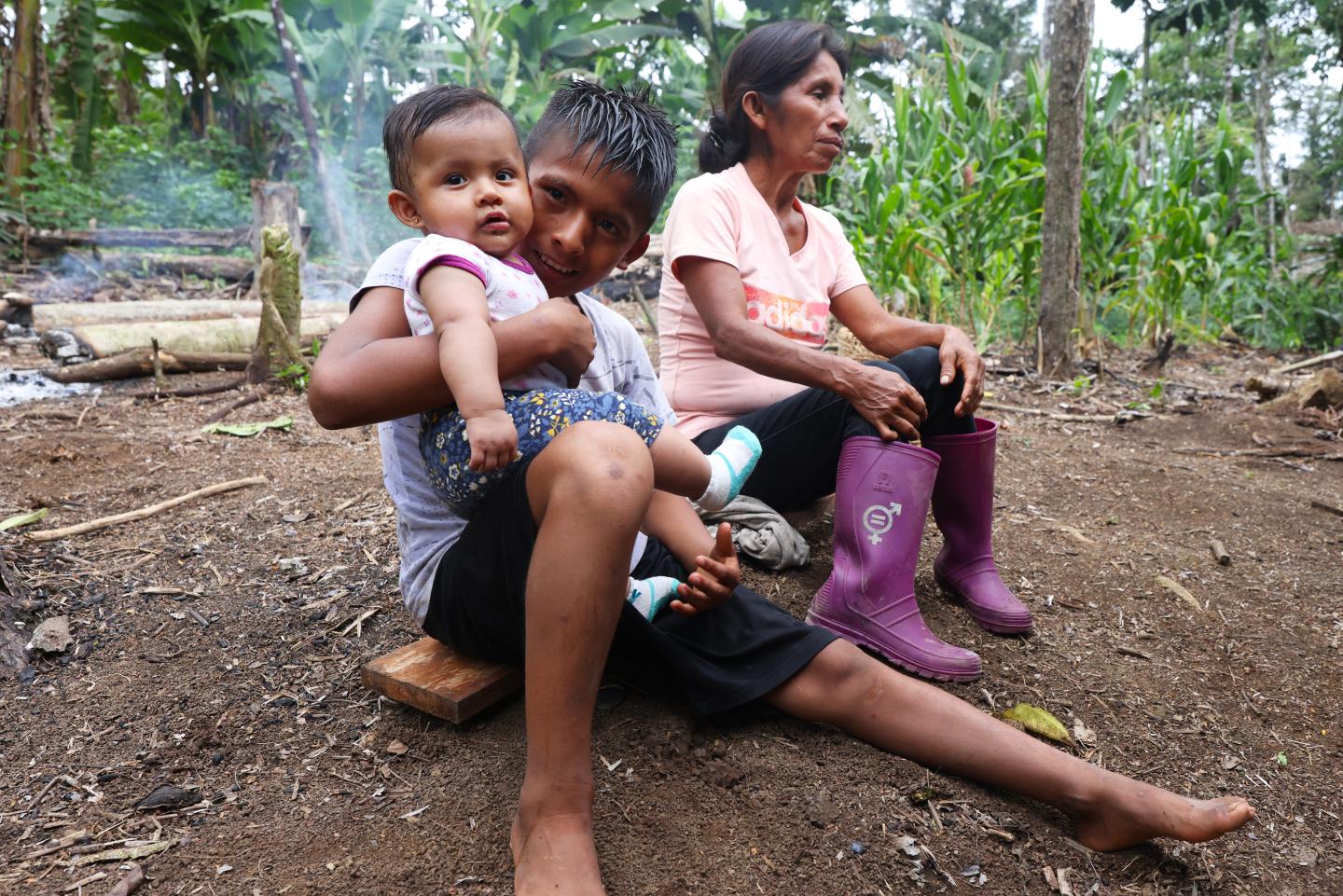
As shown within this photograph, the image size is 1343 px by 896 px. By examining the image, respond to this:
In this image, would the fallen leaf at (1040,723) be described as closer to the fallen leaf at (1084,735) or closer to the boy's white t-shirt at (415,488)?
the fallen leaf at (1084,735)

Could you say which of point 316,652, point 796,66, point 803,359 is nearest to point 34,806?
point 316,652

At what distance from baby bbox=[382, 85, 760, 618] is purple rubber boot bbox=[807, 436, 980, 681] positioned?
0.37m

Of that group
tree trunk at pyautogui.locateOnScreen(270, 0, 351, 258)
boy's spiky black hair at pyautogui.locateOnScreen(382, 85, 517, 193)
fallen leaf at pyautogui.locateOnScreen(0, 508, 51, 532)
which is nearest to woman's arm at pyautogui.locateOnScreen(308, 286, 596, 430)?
boy's spiky black hair at pyautogui.locateOnScreen(382, 85, 517, 193)

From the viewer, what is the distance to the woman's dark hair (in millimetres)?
2041

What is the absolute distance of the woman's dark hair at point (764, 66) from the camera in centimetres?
204

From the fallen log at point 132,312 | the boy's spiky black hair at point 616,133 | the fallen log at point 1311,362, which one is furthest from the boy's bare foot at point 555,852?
the fallen log at point 1311,362

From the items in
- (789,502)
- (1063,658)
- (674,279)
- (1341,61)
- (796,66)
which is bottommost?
(1063,658)

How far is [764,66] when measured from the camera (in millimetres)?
2064

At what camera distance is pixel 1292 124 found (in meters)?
23.0

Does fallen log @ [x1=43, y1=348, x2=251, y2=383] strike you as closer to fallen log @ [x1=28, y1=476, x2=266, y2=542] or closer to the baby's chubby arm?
fallen log @ [x1=28, y1=476, x2=266, y2=542]

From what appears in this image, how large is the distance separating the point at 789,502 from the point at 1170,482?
1.74 metres

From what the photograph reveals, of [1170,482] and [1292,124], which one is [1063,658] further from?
[1292,124]

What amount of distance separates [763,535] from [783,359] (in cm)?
43

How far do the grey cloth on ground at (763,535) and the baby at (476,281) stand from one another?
55 cm
